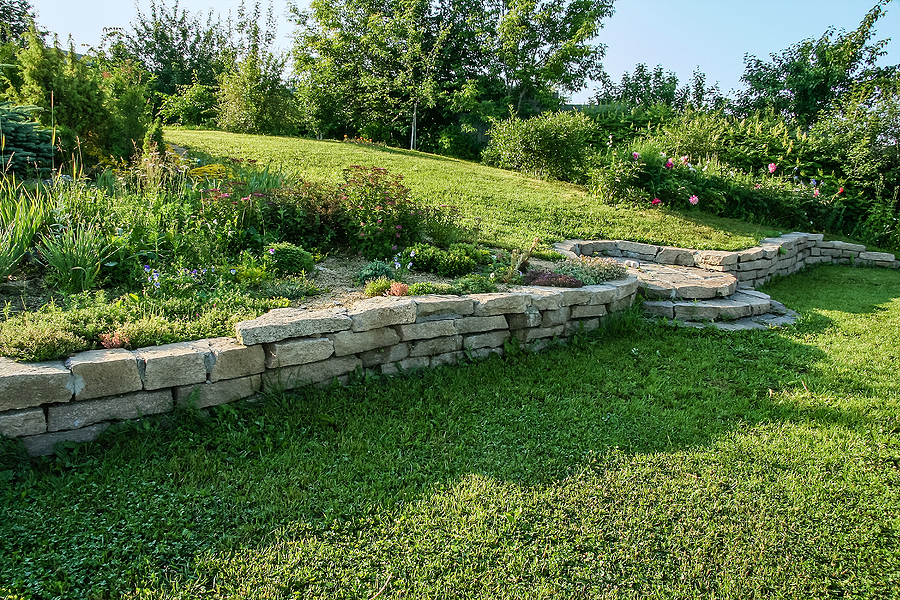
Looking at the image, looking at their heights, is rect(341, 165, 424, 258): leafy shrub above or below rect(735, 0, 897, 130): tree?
below

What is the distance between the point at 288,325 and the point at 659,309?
136 inches

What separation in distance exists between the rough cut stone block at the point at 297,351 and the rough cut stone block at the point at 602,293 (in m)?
2.23

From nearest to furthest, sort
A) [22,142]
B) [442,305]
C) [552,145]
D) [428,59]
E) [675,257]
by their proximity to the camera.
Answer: [442,305], [22,142], [675,257], [552,145], [428,59]

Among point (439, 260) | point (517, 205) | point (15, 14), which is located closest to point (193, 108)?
point (15, 14)

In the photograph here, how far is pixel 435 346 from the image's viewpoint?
374cm

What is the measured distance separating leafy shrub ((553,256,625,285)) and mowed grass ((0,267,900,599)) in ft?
4.02

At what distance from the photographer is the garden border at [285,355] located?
2.55 meters

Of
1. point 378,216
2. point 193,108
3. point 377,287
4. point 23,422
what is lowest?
point 23,422

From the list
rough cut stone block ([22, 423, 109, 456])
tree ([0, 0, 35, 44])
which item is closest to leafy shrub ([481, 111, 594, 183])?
rough cut stone block ([22, 423, 109, 456])

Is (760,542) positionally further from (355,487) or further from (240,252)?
(240,252)

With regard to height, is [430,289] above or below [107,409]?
above

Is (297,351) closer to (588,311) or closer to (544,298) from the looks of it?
(544,298)

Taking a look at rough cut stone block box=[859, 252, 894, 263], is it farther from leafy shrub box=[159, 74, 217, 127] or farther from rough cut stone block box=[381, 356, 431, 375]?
leafy shrub box=[159, 74, 217, 127]

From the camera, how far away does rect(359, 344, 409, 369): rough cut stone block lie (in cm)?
352
